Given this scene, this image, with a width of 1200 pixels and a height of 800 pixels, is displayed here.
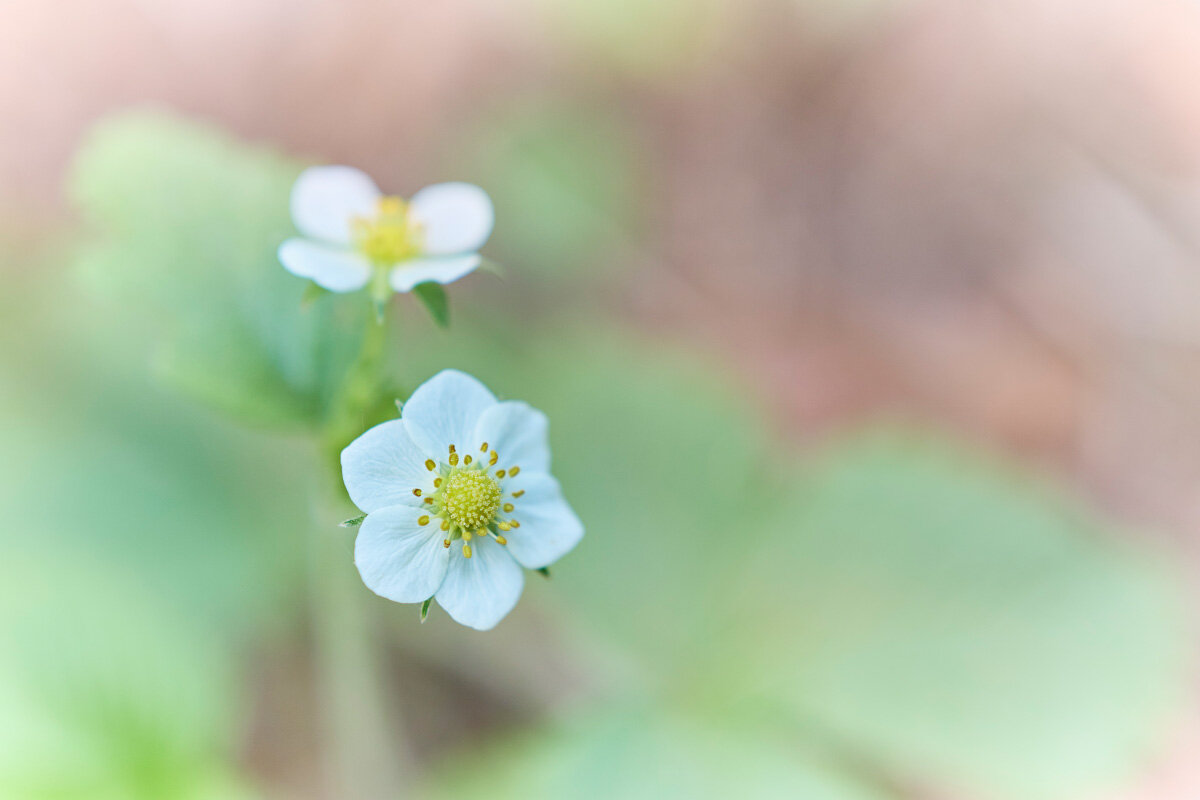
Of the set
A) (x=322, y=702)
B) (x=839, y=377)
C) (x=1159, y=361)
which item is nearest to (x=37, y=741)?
(x=322, y=702)

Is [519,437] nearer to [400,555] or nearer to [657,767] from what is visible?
[400,555]

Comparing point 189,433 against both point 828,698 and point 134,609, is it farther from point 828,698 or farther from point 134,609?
point 828,698

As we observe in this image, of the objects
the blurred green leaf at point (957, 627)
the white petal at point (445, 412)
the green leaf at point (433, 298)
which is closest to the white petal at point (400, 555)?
the white petal at point (445, 412)

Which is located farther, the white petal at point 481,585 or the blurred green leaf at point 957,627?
the blurred green leaf at point 957,627

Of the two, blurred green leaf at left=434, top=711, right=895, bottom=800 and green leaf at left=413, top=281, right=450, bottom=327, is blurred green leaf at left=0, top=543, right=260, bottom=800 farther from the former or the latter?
green leaf at left=413, top=281, right=450, bottom=327

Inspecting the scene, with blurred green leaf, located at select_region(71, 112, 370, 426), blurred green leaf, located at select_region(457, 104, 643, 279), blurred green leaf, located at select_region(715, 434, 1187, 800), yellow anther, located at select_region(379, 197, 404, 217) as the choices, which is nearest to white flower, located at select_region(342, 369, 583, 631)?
blurred green leaf, located at select_region(71, 112, 370, 426)

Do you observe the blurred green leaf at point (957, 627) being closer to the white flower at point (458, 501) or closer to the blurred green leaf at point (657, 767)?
the blurred green leaf at point (657, 767)
